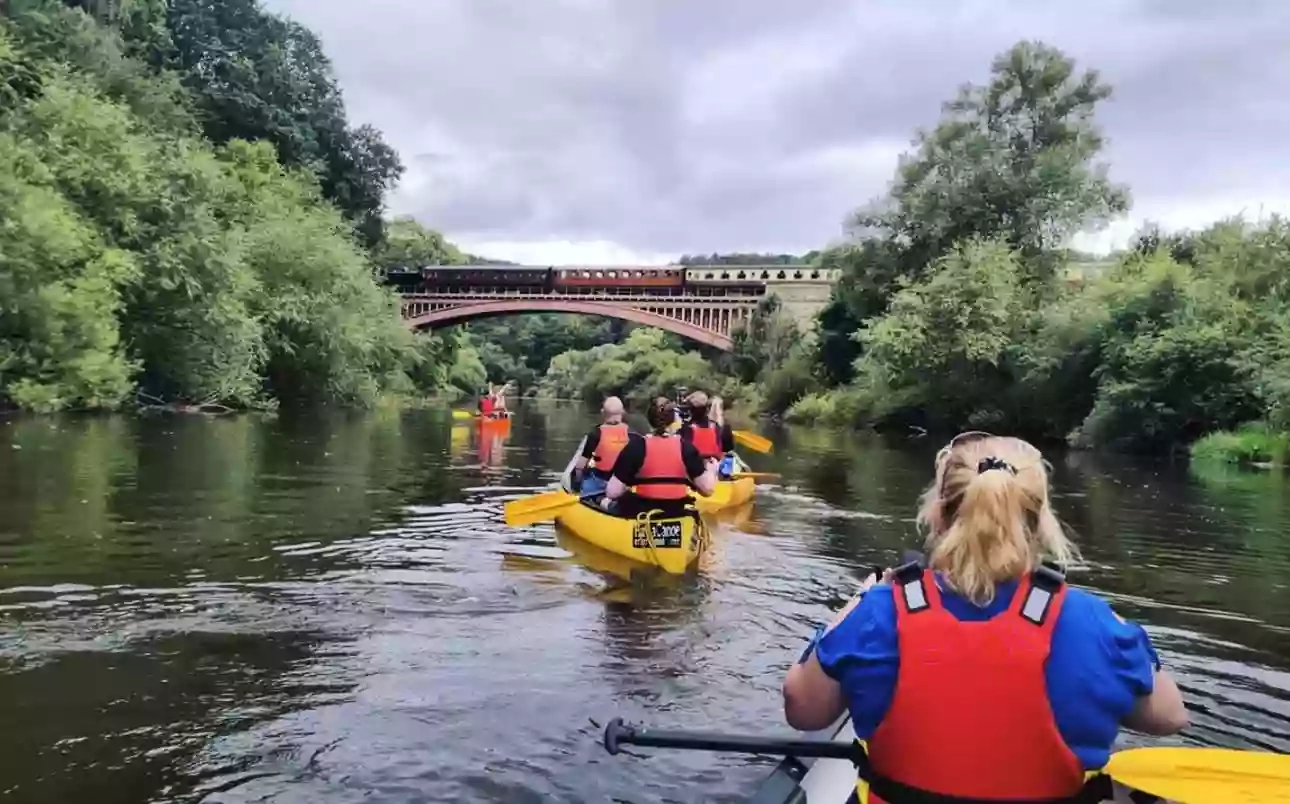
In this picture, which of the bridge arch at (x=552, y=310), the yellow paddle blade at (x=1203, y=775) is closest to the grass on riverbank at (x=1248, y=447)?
the yellow paddle blade at (x=1203, y=775)

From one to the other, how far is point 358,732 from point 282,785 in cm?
67

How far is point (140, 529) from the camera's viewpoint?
1044 cm

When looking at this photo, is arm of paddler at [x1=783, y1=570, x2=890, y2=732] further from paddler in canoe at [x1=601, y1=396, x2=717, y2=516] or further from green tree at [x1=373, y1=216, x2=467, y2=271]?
green tree at [x1=373, y1=216, x2=467, y2=271]

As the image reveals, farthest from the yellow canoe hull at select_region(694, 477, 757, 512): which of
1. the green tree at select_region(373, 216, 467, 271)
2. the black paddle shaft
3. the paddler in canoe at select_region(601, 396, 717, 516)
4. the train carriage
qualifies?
the green tree at select_region(373, 216, 467, 271)

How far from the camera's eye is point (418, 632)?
7184 millimetres

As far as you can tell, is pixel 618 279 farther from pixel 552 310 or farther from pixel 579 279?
pixel 552 310

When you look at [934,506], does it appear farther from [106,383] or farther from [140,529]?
[106,383]

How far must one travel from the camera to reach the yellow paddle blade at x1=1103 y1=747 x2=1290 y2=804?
3.20m

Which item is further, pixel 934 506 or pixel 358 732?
pixel 358 732

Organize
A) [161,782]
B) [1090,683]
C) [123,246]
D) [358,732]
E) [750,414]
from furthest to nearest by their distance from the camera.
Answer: [750,414], [123,246], [358,732], [161,782], [1090,683]

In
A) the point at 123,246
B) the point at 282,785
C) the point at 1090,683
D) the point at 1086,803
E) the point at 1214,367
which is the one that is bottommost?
the point at 282,785

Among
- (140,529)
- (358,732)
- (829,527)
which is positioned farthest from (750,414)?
(358,732)

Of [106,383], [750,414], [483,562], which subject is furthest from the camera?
[750,414]

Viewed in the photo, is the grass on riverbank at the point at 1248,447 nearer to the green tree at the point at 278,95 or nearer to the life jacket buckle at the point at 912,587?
the life jacket buckle at the point at 912,587
